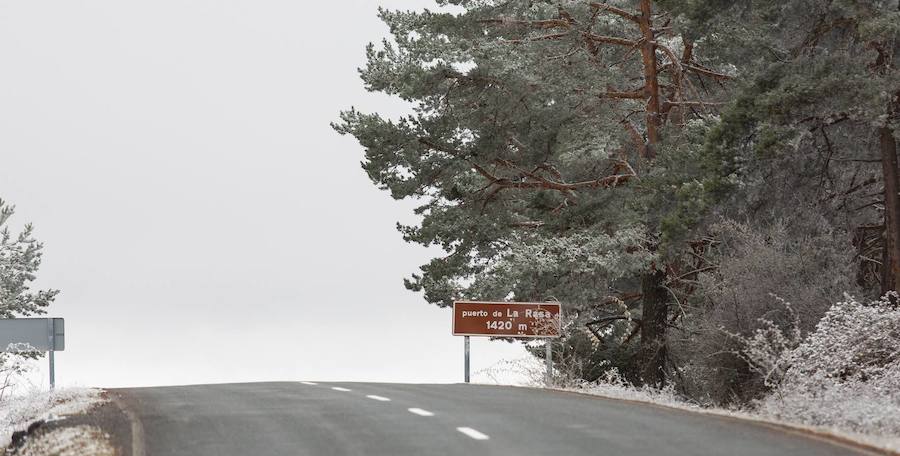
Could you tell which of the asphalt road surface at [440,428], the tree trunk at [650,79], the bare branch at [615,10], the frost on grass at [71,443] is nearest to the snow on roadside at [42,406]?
the asphalt road surface at [440,428]

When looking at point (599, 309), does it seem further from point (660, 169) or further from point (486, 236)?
point (660, 169)

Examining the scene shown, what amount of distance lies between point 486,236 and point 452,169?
88.3 inches

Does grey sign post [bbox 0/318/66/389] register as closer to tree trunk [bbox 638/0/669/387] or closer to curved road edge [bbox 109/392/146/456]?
curved road edge [bbox 109/392/146/456]

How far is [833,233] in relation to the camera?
26.8 meters

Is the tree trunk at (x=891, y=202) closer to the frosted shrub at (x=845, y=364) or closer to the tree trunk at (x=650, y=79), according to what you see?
the frosted shrub at (x=845, y=364)

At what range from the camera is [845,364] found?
1883 centimetres

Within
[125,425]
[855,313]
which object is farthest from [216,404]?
[855,313]

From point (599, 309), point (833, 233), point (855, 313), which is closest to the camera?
point (855, 313)

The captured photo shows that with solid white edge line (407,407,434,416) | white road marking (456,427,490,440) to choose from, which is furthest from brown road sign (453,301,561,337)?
white road marking (456,427,490,440)

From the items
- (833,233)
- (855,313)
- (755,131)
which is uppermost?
(755,131)

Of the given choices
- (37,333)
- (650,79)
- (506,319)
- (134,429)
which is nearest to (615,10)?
(650,79)

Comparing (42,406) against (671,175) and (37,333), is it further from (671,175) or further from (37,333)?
(671,175)

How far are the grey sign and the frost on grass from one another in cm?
1255

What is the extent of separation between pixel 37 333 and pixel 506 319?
35.0 ft
